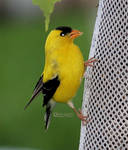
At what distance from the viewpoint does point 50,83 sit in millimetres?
3900

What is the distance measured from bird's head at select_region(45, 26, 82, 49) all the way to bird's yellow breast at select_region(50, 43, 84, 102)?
47mm

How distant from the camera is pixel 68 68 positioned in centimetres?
382

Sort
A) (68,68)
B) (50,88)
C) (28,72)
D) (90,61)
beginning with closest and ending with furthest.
A: (90,61) < (68,68) < (50,88) < (28,72)

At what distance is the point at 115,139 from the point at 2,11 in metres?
11.4

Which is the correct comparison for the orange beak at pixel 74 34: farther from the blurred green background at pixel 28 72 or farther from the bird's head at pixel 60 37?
the blurred green background at pixel 28 72

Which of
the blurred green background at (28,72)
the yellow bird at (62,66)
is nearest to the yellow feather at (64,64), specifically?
the yellow bird at (62,66)

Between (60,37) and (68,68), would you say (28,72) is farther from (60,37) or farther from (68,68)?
(68,68)

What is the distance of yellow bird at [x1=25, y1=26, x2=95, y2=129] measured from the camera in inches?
150

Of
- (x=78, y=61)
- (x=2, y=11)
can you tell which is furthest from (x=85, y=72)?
(x=2, y=11)

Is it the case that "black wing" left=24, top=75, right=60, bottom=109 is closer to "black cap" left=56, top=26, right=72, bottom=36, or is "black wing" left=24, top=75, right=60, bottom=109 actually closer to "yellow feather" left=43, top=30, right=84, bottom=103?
"yellow feather" left=43, top=30, right=84, bottom=103

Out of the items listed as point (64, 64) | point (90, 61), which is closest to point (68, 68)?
point (64, 64)

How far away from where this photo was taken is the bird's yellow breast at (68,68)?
3782mm

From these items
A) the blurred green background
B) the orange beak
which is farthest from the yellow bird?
the blurred green background

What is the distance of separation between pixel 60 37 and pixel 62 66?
233 millimetres
